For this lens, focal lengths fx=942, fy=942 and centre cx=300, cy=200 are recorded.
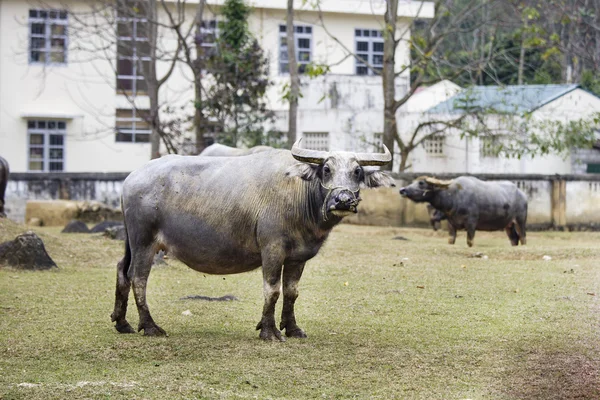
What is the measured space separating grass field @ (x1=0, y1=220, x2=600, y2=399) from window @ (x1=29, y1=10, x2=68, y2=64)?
18.8 m

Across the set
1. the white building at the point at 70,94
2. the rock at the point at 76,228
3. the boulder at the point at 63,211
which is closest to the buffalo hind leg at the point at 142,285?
the rock at the point at 76,228

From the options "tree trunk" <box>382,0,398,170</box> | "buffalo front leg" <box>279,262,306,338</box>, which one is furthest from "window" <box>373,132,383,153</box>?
"buffalo front leg" <box>279,262,306,338</box>

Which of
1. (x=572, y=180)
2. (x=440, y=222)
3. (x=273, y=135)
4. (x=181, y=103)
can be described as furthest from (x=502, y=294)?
(x=181, y=103)

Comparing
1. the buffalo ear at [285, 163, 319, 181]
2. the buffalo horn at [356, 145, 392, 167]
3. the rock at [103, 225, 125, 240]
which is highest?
the buffalo horn at [356, 145, 392, 167]

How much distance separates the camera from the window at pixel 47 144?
107 ft

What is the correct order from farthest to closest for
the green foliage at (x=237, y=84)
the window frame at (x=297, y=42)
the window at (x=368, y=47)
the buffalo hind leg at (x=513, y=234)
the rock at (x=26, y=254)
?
the window at (x=368, y=47) < the window frame at (x=297, y=42) < the green foliage at (x=237, y=84) < the buffalo hind leg at (x=513, y=234) < the rock at (x=26, y=254)

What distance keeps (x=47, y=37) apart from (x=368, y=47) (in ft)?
38.5

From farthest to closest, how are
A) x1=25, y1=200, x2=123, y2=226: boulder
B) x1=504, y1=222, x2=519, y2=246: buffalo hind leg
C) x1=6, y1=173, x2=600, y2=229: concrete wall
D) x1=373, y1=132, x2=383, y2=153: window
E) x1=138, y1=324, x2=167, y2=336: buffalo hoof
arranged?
x1=373, y1=132, x2=383, y2=153: window → x1=6, y1=173, x2=600, y2=229: concrete wall → x1=25, y1=200, x2=123, y2=226: boulder → x1=504, y1=222, x2=519, y2=246: buffalo hind leg → x1=138, y1=324, x2=167, y2=336: buffalo hoof

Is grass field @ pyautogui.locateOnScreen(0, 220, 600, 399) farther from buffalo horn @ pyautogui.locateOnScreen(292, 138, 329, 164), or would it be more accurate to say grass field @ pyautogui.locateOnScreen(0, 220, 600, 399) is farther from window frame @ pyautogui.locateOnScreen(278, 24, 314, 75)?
window frame @ pyautogui.locateOnScreen(278, 24, 314, 75)

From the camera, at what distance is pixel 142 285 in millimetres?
8820

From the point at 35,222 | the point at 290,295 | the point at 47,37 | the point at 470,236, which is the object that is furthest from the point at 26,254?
the point at 47,37

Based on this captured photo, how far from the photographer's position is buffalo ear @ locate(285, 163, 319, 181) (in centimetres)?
841

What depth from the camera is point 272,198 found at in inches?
342

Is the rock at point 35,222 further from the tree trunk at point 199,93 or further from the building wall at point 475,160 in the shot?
the building wall at point 475,160
